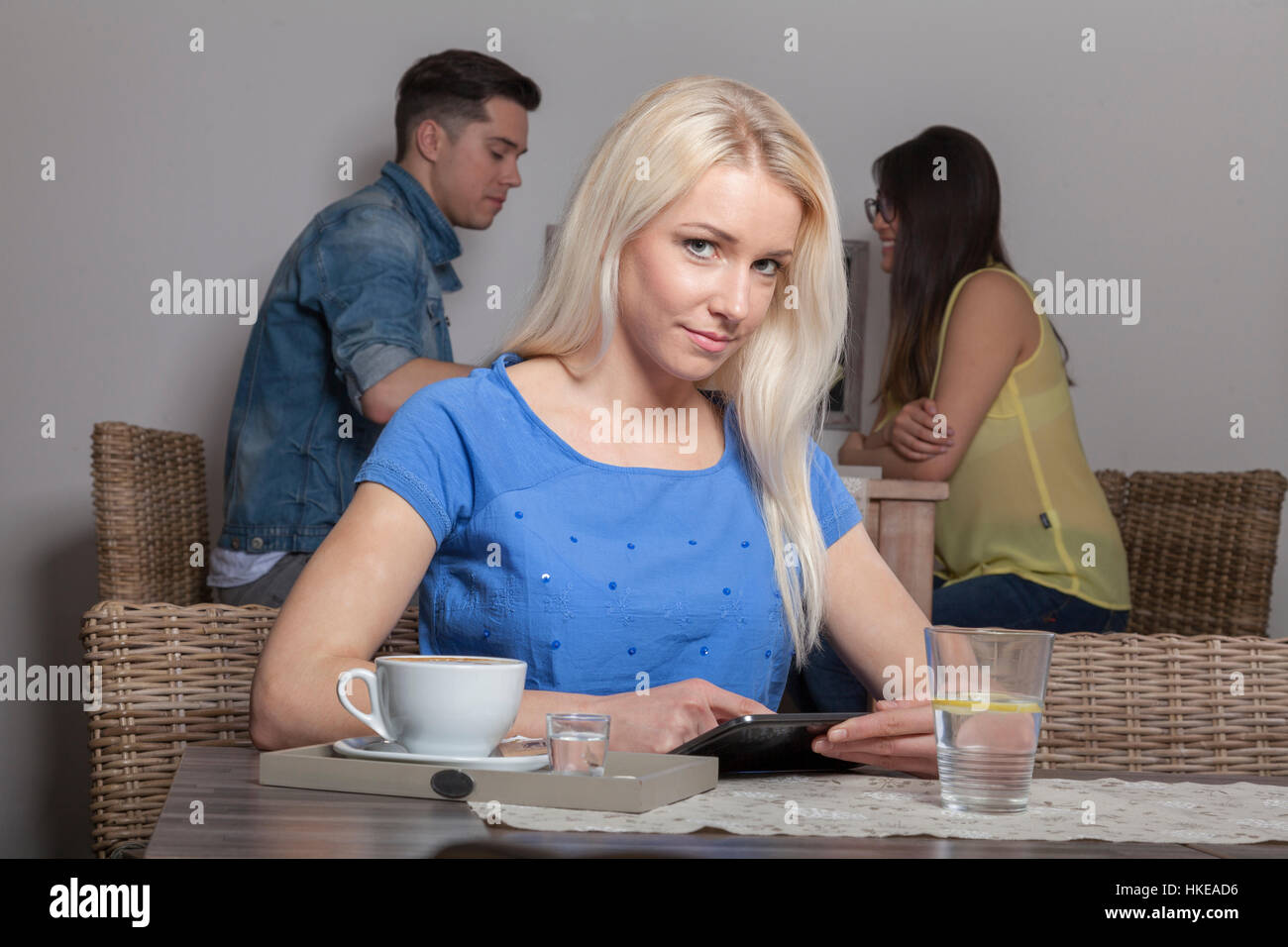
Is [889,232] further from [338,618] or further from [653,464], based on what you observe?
[338,618]

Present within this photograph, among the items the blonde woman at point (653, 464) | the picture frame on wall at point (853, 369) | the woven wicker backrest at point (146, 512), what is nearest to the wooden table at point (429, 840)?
the blonde woman at point (653, 464)

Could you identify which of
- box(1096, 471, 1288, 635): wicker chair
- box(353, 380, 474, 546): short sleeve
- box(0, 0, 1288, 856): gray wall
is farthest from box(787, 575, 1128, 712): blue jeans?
box(353, 380, 474, 546): short sleeve

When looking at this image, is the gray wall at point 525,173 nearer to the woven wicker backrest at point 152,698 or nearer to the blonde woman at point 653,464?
the blonde woman at point 653,464

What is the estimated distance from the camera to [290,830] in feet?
2.02

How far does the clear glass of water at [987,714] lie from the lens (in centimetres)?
73

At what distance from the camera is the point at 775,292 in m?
1.30

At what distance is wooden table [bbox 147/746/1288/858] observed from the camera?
573mm

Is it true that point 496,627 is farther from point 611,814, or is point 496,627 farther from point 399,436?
point 611,814

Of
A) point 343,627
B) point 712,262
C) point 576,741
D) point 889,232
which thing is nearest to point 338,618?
point 343,627

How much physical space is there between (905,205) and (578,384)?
4.31ft

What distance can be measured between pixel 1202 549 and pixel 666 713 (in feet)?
7.17

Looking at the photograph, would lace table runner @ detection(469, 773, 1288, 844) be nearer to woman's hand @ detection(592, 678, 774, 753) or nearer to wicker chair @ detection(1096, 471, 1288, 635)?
woman's hand @ detection(592, 678, 774, 753)

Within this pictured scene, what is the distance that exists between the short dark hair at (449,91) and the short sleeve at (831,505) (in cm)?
149

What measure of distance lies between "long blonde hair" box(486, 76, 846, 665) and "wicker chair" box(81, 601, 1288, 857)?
266mm
